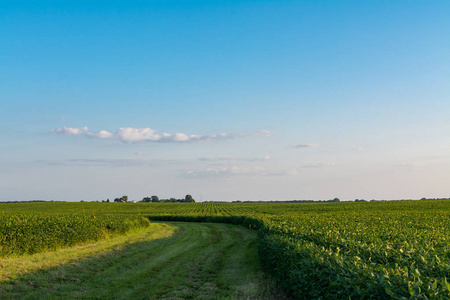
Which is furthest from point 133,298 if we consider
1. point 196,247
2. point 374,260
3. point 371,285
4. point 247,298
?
point 196,247

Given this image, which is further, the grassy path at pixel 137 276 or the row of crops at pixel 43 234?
the row of crops at pixel 43 234

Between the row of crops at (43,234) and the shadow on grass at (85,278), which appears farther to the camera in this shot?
the row of crops at (43,234)

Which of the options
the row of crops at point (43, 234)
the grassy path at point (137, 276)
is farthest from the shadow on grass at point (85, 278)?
the row of crops at point (43, 234)

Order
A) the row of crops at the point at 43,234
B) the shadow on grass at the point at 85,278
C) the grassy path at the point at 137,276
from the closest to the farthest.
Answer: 1. the grassy path at the point at 137,276
2. the shadow on grass at the point at 85,278
3. the row of crops at the point at 43,234

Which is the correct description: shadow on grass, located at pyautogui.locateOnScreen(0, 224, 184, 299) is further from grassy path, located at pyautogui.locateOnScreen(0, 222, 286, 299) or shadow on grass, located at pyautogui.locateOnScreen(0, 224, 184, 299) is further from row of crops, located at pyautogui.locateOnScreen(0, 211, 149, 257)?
row of crops, located at pyautogui.locateOnScreen(0, 211, 149, 257)

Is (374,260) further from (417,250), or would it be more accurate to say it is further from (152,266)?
(152,266)

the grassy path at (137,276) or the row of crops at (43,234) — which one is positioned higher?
the row of crops at (43,234)

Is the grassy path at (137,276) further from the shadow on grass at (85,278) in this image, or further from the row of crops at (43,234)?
the row of crops at (43,234)

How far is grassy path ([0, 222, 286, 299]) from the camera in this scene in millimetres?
11344

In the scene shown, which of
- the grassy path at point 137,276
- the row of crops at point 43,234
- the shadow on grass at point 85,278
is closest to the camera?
the grassy path at point 137,276

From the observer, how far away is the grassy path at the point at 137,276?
1134 centimetres

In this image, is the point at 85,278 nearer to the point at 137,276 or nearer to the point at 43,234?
the point at 137,276

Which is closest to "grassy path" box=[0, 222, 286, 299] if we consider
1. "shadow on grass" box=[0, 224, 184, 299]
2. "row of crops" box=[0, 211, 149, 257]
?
"shadow on grass" box=[0, 224, 184, 299]

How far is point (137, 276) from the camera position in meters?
13.8
